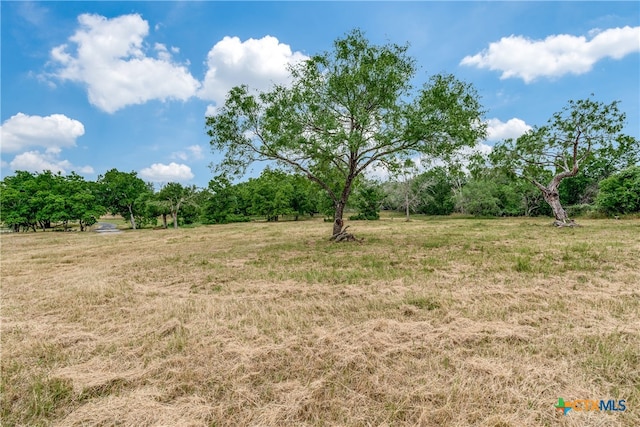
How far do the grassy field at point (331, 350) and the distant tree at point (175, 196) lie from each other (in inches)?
1343

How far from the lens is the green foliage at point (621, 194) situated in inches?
1079

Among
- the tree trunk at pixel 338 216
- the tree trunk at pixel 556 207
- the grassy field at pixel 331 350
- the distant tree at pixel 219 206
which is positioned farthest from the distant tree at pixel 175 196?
the tree trunk at pixel 556 207

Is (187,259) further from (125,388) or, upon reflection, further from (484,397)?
(484,397)

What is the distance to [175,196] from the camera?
39.8 metres

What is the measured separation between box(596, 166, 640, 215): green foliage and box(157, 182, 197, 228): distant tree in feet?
171

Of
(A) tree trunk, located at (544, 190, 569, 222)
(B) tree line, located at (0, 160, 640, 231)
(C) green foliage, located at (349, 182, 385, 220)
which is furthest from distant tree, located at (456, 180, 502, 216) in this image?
(A) tree trunk, located at (544, 190, 569, 222)

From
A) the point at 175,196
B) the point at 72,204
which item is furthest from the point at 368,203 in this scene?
the point at 72,204

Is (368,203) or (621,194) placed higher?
(368,203)

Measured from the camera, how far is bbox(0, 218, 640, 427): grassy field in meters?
2.72

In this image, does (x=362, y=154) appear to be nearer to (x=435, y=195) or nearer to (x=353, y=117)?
(x=353, y=117)

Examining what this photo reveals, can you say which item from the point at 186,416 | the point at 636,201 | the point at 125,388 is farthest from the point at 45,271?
the point at 636,201

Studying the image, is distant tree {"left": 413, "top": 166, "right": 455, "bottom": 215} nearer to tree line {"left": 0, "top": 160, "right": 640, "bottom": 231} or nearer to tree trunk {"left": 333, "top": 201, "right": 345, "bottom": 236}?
tree line {"left": 0, "top": 160, "right": 640, "bottom": 231}

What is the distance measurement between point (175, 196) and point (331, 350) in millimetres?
42032

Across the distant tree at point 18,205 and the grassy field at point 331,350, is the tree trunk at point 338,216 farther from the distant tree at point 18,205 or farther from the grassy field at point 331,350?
the distant tree at point 18,205
